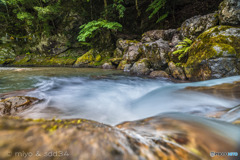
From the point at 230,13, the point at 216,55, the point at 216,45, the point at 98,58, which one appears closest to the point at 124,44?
A: the point at 98,58

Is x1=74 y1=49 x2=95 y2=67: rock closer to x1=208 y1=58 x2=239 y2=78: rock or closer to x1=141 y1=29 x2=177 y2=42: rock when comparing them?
x1=141 y1=29 x2=177 y2=42: rock

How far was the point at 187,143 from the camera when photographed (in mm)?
917

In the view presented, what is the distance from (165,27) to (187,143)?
13237 millimetres

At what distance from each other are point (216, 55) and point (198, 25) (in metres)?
3.74

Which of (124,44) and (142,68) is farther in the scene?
(124,44)

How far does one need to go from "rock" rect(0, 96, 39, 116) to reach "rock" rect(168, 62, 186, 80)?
18.3 ft

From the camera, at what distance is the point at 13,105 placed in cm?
201

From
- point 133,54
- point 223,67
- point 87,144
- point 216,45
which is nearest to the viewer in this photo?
point 87,144

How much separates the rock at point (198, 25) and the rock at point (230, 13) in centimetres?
74

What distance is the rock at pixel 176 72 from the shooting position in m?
5.07


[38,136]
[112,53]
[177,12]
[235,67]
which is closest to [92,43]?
[112,53]

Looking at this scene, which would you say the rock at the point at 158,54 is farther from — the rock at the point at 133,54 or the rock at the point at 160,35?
the rock at the point at 160,35

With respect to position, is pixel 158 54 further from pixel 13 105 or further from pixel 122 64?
pixel 13 105

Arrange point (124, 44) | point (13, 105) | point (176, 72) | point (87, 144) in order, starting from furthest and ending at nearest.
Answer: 1. point (124, 44)
2. point (176, 72)
3. point (13, 105)
4. point (87, 144)
